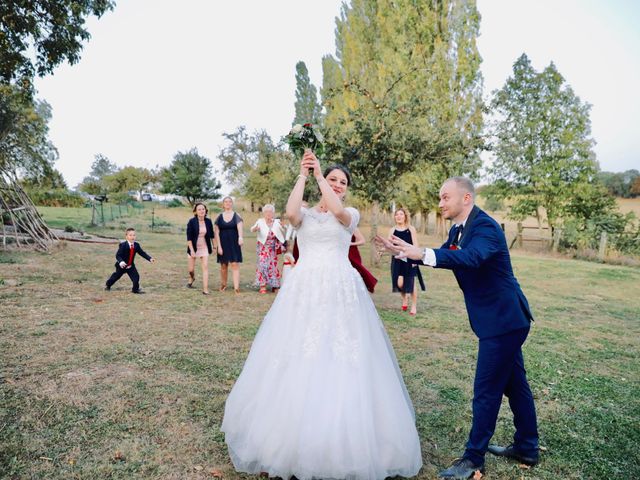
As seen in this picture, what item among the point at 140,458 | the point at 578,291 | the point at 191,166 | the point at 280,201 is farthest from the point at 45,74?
the point at 191,166

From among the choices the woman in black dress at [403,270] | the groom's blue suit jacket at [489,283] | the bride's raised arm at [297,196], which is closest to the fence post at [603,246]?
the woman in black dress at [403,270]

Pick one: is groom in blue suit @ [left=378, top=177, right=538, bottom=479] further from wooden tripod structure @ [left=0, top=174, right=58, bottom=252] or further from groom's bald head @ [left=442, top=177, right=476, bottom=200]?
wooden tripod structure @ [left=0, top=174, right=58, bottom=252]

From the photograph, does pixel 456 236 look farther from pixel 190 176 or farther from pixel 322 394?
pixel 190 176

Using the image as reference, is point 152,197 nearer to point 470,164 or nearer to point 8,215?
point 8,215

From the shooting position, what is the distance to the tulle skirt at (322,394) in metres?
3.24

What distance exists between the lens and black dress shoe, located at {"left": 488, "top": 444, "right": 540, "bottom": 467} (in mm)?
3941

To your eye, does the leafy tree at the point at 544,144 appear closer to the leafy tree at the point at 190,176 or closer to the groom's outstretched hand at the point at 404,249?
the groom's outstretched hand at the point at 404,249

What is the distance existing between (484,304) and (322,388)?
1.57 metres

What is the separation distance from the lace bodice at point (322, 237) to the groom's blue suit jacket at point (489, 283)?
3.33 ft

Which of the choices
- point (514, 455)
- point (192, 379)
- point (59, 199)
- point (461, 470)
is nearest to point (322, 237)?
point (461, 470)

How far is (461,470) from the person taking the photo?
3.70 meters

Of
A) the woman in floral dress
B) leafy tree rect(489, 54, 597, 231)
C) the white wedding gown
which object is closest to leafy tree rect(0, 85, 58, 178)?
the woman in floral dress

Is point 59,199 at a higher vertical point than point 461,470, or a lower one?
higher

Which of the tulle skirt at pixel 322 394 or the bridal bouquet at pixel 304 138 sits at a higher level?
the bridal bouquet at pixel 304 138
